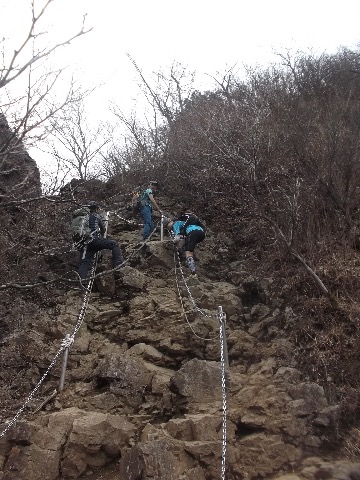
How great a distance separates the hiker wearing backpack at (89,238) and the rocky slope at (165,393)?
548mm

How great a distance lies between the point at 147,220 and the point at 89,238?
207cm

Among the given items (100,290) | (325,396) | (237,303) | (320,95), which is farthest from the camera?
(320,95)

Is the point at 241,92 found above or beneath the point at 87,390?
above

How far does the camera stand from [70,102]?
523cm

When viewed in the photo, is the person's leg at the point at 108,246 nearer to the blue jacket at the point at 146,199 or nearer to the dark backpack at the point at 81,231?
the dark backpack at the point at 81,231

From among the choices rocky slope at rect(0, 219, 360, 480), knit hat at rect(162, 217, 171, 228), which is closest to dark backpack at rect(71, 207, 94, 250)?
rocky slope at rect(0, 219, 360, 480)

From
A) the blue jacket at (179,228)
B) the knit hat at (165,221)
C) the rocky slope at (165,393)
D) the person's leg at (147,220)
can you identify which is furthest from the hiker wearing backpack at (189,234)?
the person's leg at (147,220)

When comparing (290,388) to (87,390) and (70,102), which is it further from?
(70,102)

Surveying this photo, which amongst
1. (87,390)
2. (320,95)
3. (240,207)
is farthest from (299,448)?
(320,95)

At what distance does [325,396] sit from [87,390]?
306 cm

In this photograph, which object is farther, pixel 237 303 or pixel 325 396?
Answer: pixel 237 303

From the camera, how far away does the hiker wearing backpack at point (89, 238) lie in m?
8.22

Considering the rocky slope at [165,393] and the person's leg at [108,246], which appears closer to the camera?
the rocky slope at [165,393]

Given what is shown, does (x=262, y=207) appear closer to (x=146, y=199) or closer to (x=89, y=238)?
(x=146, y=199)
